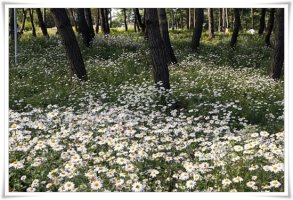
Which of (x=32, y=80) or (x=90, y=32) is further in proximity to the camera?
(x=90, y=32)

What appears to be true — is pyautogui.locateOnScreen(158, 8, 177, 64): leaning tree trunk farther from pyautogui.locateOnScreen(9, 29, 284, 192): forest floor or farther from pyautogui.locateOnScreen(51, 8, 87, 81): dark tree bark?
pyautogui.locateOnScreen(51, 8, 87, 81): dark tree bark

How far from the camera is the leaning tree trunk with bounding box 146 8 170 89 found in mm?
8695

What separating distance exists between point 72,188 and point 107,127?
1980 millimetres

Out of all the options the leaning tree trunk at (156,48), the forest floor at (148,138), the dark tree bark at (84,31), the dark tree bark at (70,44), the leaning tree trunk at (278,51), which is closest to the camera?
the forest floor at (148,138)

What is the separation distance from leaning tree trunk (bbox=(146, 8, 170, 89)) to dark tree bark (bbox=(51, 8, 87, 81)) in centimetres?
299

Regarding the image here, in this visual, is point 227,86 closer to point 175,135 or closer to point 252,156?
point 175,135

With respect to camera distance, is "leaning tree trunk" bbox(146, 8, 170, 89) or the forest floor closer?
the forest floor

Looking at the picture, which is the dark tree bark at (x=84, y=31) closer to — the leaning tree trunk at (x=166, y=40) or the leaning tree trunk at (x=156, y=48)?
the leaning tree trunk at (x=166, y=40)

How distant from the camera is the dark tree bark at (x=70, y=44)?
10777 mm

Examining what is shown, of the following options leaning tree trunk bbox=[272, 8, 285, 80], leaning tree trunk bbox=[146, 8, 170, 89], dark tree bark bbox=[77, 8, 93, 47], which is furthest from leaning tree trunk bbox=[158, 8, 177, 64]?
leaning tree trunk bbox=[146, 8, 170, 89]

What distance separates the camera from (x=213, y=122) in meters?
7.02

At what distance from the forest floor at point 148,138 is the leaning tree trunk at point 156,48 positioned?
1.44 feet

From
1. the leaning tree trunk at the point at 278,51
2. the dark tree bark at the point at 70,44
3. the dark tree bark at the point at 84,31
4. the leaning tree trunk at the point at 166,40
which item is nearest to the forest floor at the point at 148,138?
the dark tree bark at the point at 70,44

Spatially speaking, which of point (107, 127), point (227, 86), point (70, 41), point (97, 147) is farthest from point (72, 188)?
point (70, 41)
